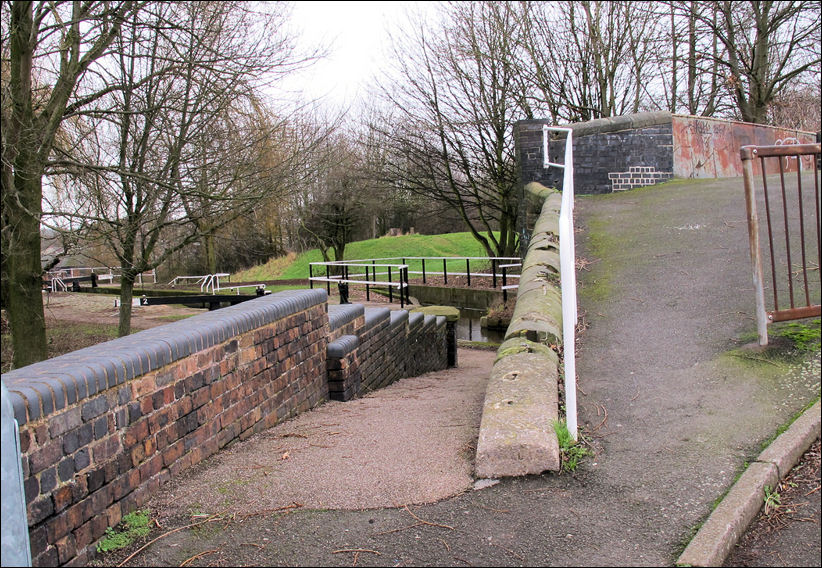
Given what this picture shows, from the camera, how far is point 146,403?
12.0ft

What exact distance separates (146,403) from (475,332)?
13067 mm

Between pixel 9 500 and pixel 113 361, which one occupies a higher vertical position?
pixel 113 361

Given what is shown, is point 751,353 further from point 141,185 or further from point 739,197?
point 141,185

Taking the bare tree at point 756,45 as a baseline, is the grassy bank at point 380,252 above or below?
below

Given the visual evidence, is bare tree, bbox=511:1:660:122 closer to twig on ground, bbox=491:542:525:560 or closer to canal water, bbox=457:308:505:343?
canal water, bbox=457:308:505:343

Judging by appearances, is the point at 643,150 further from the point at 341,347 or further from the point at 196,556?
the point at 196,556

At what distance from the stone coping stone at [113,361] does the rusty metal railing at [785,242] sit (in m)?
3.32

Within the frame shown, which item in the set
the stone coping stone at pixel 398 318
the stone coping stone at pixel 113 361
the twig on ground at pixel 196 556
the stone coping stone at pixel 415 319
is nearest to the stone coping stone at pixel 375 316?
the stone coping stone at pixel 398 318

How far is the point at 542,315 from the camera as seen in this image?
5609 mm

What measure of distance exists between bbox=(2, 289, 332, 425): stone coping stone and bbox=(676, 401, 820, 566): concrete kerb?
2629mm

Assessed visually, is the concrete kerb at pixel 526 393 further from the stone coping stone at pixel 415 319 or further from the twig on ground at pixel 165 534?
the stone coping stone at pixel 415 319

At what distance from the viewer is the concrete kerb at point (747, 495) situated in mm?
2564

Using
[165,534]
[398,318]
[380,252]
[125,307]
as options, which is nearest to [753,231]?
[165,534]

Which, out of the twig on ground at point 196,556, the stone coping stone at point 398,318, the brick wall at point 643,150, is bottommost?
the twig on ground at point 196,556
